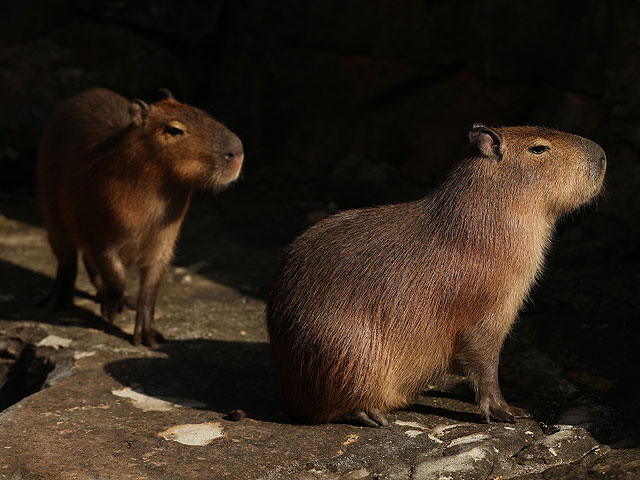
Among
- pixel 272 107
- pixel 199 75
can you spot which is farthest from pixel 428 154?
pixel 199 75

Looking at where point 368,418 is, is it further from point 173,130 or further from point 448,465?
point 173,130

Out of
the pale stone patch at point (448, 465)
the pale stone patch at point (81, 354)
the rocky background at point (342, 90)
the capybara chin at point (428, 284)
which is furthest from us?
the rocky background at point (342, 90)

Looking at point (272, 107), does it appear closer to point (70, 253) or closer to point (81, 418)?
point (70, 253)

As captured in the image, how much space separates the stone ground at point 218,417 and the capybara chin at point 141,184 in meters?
0.35

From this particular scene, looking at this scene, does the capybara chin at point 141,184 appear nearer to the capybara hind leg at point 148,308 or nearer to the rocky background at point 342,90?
the capybara hind leg at point 148,308

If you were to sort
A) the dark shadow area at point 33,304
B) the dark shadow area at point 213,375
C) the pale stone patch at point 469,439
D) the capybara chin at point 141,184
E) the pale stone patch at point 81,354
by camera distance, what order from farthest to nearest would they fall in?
the dark shadow area at point 33,304, the capybara chin at point 141,184, the pale stone patch at point 81,354, the dark shadow area at point 213,375, the pale stone patch at point 469,439

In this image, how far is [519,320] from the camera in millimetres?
5188

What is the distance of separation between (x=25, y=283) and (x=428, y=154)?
346cm

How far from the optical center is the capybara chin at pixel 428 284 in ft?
12.7

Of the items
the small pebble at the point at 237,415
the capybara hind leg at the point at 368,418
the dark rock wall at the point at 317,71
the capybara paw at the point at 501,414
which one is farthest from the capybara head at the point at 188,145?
the dark rock wall at the point at 317,71

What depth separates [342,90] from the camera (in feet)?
26.6

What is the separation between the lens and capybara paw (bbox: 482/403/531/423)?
13.1ft

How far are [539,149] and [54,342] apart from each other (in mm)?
2918

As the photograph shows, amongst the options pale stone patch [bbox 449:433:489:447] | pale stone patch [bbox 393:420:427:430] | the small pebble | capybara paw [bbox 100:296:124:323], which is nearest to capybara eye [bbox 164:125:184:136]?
capybara paw [bbox 100:296:124:323]
